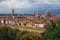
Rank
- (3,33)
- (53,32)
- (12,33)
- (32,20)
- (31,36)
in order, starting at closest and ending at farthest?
(53,32) < (31,36) < (12,33) < (3,33) < (32,20)

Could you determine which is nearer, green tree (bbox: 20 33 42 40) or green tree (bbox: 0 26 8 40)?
green tree (bbox: 20 33 42 40)

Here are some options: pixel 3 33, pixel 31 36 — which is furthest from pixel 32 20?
pixel 31 36

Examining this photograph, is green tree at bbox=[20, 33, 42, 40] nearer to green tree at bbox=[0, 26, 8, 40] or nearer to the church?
green tree at bbox=[0, 26, 8, 40]

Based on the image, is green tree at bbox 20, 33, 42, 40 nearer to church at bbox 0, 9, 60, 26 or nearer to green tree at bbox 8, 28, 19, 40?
A: green tree at bbox 8, 28, 19, 40

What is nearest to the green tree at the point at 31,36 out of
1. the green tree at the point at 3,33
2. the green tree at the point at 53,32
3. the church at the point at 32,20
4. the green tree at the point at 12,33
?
the green tree at the point at 12,33

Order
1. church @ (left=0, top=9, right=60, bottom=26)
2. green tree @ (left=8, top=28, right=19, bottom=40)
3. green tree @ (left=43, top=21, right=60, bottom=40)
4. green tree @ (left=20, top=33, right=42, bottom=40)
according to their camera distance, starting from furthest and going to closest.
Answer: church @ (left=0, top=9, right=60, bottom=26) < green tree @ (left=8, top=28, right=19, bottom=40) < green tree @ (left=20, top=33, right=42, bottom=40) < green tree @ (left=43, top=21, right=60, bottom=40)

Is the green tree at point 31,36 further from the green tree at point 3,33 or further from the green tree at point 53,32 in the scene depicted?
the green tree at point 53,32

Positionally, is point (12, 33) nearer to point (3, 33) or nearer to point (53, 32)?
point (3, 33)

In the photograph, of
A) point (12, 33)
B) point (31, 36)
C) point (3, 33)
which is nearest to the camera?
point (31, 36)

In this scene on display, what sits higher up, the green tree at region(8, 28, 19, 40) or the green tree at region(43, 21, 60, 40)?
the green tree at region(43, 21, 60, 40)

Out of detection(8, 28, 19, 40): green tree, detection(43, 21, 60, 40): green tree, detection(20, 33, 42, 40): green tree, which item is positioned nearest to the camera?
detection(43, 21, 60, 40): green tree

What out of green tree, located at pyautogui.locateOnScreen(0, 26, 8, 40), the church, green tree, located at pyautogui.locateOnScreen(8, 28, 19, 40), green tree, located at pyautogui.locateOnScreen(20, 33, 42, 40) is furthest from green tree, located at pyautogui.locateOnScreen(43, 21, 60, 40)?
the church
